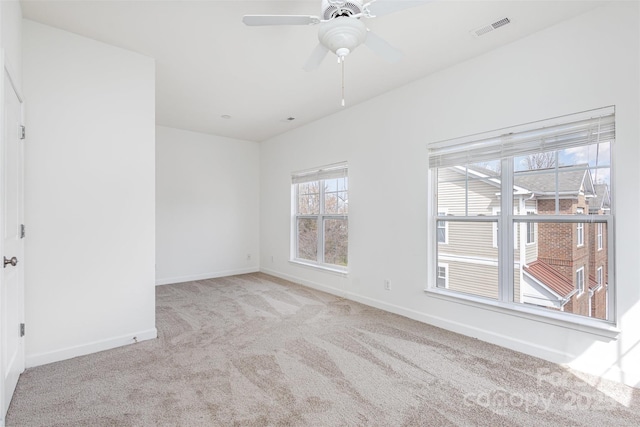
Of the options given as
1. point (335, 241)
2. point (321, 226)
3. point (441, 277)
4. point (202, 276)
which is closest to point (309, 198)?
point (321, 226)

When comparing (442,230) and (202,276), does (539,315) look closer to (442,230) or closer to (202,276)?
(442,230)

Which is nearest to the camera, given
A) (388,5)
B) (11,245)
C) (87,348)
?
(388,5)

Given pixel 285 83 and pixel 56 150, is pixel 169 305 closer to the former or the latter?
pixel 56 150

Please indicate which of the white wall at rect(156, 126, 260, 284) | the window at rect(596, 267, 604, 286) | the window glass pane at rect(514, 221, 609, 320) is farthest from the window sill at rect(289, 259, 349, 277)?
the window at rect(596, 267, 604, 286)

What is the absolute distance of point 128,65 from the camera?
9.66ft

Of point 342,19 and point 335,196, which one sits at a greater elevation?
point 342,19

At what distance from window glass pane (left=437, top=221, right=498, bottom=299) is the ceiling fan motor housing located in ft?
7.14

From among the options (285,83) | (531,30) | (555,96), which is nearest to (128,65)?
(285,83)

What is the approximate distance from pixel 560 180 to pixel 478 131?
0.80 m

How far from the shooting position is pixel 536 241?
2.78 metres

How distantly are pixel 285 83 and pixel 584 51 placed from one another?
2.74 m

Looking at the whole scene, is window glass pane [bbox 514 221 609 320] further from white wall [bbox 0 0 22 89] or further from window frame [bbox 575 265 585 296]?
white wall [bbox 0 0 22 89]

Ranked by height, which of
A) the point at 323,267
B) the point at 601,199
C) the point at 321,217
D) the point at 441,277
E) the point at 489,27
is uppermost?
the point at 489,27

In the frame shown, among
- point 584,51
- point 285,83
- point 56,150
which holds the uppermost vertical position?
point 285,83
